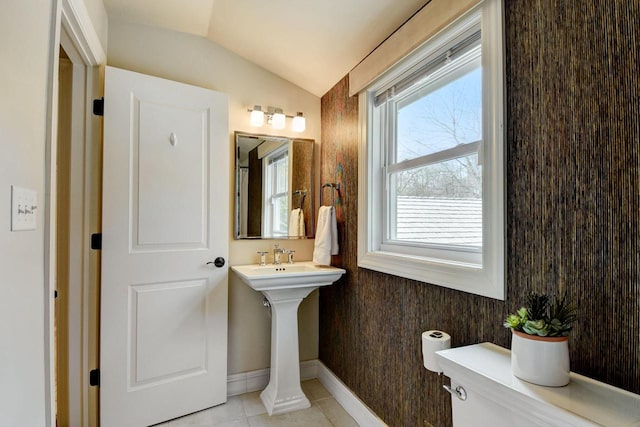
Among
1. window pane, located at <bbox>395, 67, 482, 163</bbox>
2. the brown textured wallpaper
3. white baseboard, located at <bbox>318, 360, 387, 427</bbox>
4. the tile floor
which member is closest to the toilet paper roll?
the brown textured wallpaper

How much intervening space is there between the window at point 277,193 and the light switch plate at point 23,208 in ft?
5.02

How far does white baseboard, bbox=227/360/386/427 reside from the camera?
76.5 inches

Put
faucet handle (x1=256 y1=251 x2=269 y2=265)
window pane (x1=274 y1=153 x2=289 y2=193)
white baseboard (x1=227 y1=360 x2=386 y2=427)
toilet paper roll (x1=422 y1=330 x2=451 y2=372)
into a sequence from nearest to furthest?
toilet paper roll (x1=422 y1=330 x2=451 y2=372) < white baseboard (x1=227 y1=360 x2=386 y2=427) < faucet handle (x1=256 y1=251 x2=269 y2=265) < window pane (x1=274 y1=153 x2=289 y2=193)

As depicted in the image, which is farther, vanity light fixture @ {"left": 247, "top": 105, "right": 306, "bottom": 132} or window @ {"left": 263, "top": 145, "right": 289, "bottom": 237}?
window @ {"left": 263, "top": 145, "right": 289, "bottom": 237}

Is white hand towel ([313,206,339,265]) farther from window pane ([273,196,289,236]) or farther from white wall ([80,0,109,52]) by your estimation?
white wall ([80,0,109,52])

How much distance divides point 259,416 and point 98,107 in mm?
2062

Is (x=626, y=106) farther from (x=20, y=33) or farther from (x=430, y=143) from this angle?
(x=20, y=33)

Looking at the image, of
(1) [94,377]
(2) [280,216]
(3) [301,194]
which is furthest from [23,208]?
(3) [301,194]

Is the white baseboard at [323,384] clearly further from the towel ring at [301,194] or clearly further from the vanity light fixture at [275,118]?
the vanity light fixture at [275,118]

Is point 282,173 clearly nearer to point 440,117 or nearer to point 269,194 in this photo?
point 269,194

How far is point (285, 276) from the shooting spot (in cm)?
200

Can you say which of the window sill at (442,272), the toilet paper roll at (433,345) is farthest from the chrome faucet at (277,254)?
the toilet paper roll at (433,345)

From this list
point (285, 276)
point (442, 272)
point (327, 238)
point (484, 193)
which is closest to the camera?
point (484, 193)

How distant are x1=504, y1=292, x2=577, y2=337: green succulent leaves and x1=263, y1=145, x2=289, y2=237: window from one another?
1772 millimetres
